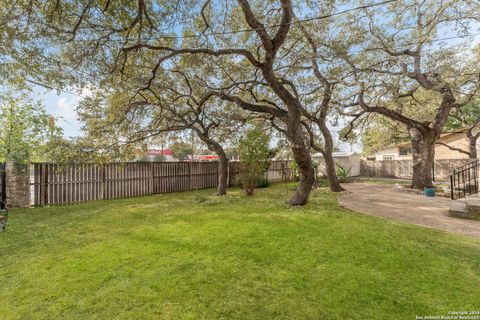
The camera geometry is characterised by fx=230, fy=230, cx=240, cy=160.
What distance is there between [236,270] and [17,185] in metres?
7.71

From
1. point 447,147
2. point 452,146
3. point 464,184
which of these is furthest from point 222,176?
point 452,146

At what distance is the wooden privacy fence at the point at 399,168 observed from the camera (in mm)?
15938

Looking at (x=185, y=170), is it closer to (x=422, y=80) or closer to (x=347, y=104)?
(x=347, y=104)

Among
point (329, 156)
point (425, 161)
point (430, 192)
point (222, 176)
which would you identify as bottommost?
point (430, 192)

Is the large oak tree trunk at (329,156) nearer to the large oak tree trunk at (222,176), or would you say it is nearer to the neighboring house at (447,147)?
the large oak tree trunk at (222,176)

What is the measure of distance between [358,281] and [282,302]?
0.98 metres

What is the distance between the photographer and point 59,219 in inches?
221

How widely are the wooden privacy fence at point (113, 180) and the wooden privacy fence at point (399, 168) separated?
49.2ft

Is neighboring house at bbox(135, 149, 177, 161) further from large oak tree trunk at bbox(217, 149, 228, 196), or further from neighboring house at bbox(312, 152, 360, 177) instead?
neighboring house at bbox(312, 152, 360, 177)

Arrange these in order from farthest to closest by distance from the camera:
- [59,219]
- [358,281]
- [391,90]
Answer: [391,90] < [59,219] < [358,281]

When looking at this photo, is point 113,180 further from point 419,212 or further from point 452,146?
point 452,146

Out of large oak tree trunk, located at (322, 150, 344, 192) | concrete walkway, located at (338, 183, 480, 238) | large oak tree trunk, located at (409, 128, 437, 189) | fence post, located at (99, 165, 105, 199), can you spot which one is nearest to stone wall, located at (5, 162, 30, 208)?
fence post, located at (99, 165, 105, 199)

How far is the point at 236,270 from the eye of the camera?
292cm

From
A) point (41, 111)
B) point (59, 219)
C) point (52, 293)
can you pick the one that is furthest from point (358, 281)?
point (41, 111)
